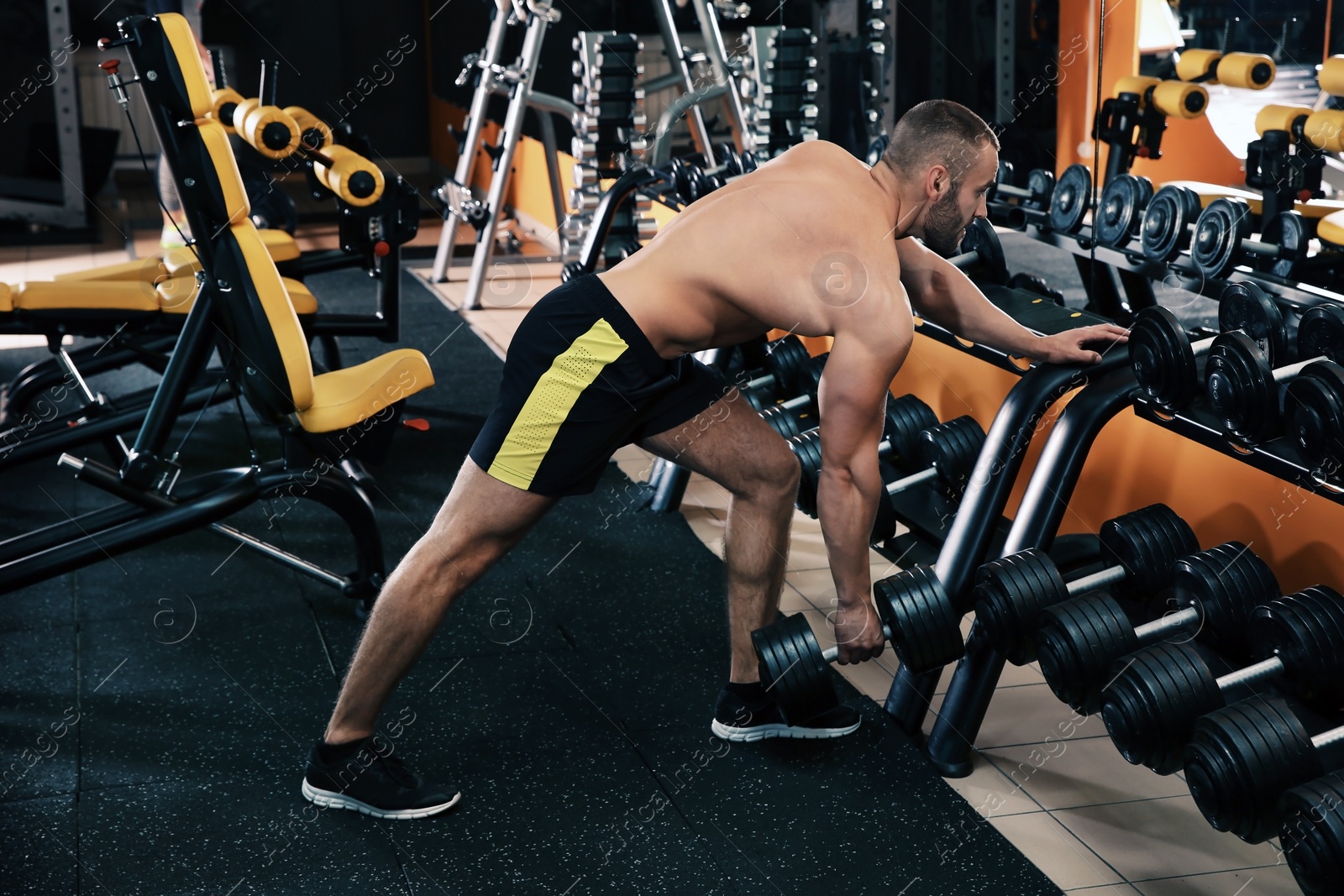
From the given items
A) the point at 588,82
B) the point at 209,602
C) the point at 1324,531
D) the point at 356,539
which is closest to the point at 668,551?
the point at 356,539

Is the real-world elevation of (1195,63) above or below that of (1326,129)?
above

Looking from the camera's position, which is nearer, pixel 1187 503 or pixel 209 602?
pixel 1187 503

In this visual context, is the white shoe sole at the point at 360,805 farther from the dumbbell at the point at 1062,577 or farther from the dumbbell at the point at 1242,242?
the dumbbell at the point at 1242,242

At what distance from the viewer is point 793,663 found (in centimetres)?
209

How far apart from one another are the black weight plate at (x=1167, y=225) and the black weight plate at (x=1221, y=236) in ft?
0.16

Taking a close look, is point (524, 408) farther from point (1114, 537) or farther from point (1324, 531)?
point (1324, 531)

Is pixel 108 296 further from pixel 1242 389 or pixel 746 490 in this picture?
pixel 1242 389

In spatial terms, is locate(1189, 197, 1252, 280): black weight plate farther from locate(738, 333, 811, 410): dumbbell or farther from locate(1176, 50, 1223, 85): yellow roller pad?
locate(738, 333, 811, 410): dumbbell

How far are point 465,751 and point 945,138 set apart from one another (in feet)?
4.48

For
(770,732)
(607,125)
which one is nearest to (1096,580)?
(770,732)

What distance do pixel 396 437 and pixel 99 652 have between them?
1521mm

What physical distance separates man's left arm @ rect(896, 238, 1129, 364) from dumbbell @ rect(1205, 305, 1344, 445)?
316mm

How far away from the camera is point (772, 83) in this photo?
15.4 feet

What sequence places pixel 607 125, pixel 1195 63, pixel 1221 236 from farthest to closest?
pixel 607 125
pixel 1195 63
pixel 1221 236
